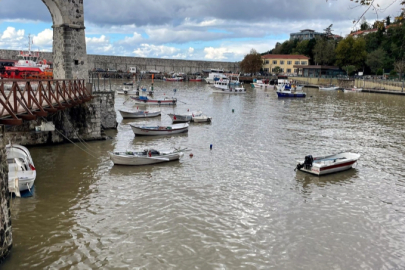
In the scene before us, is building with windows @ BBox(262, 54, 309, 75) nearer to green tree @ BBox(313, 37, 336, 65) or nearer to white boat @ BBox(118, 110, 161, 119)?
green tree @ BBox(313, 37, 336, 65)

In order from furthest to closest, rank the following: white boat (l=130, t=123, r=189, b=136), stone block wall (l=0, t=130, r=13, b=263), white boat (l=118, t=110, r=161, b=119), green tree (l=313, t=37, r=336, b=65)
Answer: green tree (l=313, t=37, r=336, b=65), white boat (l=118, t=110, r=161, b=119), white boat (l=130, t=123, r=189, b=136), stone block wall (l=0, t=130, r=13, b=263)

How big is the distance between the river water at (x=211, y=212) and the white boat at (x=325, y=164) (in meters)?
0.40

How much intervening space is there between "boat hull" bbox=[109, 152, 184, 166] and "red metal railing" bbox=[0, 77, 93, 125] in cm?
364

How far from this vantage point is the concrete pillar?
776 inches

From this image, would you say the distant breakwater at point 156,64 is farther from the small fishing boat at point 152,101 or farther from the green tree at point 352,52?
the small fishing boat at point 152,101

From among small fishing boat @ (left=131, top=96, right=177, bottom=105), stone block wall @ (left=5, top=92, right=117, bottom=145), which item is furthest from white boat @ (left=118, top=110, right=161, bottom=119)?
stone block wall @ (left=5, top=92, right=117, bottom=145)

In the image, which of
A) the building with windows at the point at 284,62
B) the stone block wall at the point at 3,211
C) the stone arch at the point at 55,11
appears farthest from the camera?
the building with windows at the point at 284,62

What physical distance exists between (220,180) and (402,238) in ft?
25.1

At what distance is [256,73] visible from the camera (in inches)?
4582

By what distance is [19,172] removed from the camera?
42.3 ft

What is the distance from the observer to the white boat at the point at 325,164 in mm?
17031

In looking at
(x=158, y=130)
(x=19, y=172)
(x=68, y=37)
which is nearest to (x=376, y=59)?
(x=158, y=130)

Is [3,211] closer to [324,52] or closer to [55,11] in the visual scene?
[55,11]

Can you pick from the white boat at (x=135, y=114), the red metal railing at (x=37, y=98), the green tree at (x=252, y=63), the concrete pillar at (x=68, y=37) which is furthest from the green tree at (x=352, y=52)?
the red metal railing at (x=37, y=98)
